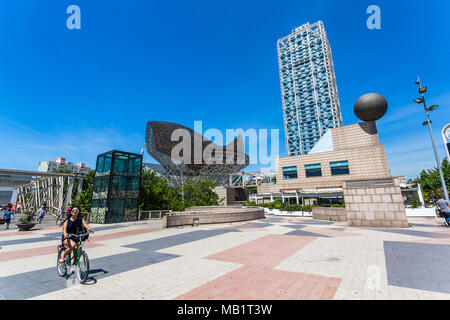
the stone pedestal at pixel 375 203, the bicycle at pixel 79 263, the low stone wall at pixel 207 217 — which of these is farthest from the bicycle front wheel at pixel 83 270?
the stone pedestal at pixel 375 203

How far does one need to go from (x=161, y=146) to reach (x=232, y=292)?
5663 cm

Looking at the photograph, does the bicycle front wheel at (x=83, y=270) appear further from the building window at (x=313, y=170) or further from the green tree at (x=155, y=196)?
the building window at (x=313, y=170)

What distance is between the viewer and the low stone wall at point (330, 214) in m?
16.4

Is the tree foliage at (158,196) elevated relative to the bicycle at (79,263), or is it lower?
elevated

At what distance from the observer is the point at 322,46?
12088 cm

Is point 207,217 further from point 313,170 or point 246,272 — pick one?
point 313,170

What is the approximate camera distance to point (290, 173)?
38250mm

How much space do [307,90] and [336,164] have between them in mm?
103977

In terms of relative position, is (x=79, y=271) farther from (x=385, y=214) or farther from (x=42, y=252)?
(x=385, y=214)

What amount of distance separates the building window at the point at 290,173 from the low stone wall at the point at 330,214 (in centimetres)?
1903

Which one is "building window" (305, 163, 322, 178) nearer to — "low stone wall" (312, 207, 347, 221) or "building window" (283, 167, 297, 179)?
"building window" (283, 167, 297, 179)

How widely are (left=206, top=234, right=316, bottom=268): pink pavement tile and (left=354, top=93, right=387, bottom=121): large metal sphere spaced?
3344cm

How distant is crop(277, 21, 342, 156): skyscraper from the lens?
114 m
